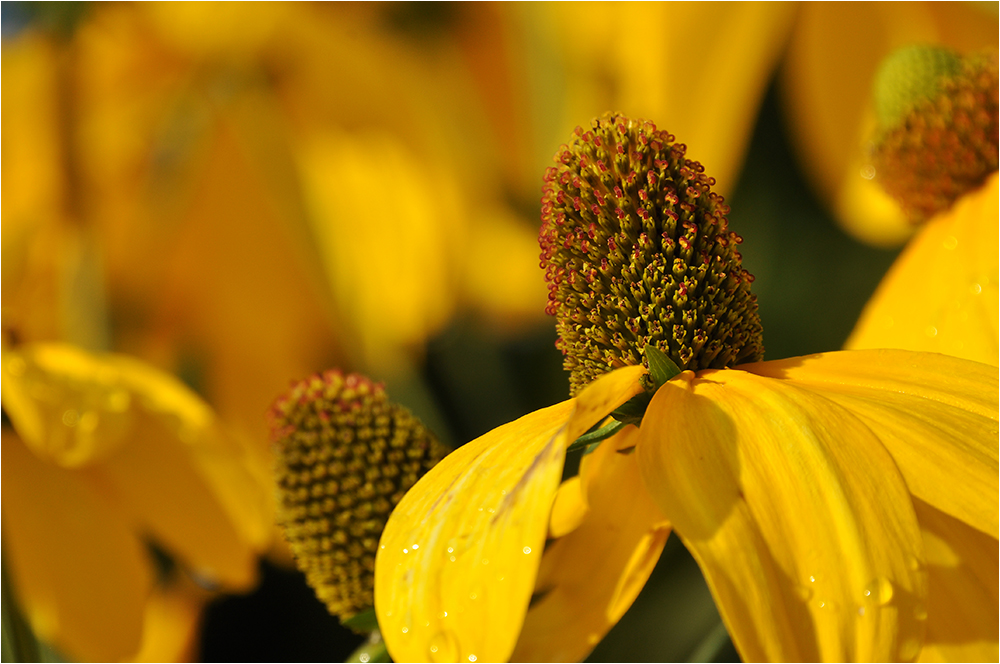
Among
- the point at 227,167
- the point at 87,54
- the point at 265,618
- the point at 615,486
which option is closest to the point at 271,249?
the point at 227,167

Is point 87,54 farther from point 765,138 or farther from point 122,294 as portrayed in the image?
point 765,138

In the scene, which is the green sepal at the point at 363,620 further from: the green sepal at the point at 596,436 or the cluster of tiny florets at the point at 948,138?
the cluster of tiny florets at the point at 948,138

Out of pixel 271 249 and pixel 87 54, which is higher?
pixel 87 54

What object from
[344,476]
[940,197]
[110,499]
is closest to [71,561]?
[110,499]

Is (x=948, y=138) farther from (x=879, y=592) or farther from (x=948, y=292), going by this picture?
(x=879, y=592)

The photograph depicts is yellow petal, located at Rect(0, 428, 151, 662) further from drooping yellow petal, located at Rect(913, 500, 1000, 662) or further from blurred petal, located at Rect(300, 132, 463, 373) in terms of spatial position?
drooping yellow petal, located at Rect(913, 500, 1000, 662)

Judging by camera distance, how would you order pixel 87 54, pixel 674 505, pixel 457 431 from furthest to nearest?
pixel 87 54, pixel 457 431, pixel 674 505

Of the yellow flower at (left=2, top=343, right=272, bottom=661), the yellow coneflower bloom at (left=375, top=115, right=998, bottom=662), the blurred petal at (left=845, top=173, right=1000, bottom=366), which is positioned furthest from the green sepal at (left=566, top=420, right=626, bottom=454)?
the yellow flower at (left=2, top=343, right=272, bottom=661)

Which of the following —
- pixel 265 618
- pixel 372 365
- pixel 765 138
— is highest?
pixel 765 138
